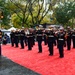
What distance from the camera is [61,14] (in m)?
50.0

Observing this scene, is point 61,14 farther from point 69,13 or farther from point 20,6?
point 20,6

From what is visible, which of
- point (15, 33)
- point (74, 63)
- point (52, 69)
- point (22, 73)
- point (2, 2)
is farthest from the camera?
point (2, 2)

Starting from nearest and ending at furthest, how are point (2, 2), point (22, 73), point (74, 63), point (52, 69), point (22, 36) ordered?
point (22, 73)
point (52, 69)
point (74, 63)
point (22, 36)
point (2, 2)

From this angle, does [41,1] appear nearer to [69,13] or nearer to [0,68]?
[69,13]

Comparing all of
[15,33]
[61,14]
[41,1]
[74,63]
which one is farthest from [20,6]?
[74,63]

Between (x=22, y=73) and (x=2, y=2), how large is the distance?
1776 inches

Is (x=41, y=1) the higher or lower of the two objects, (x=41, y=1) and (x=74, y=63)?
the higher

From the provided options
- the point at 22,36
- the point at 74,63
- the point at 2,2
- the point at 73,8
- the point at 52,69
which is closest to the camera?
the point at 52,69

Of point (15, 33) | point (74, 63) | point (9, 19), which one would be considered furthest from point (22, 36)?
point (9, 19)

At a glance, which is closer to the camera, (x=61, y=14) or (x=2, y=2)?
(x=61, y=14)

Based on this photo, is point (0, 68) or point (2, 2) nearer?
point (0, 68)

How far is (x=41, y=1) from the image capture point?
5075 centimetres

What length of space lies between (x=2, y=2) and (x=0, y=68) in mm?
43560

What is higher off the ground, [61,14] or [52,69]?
[61,14]
